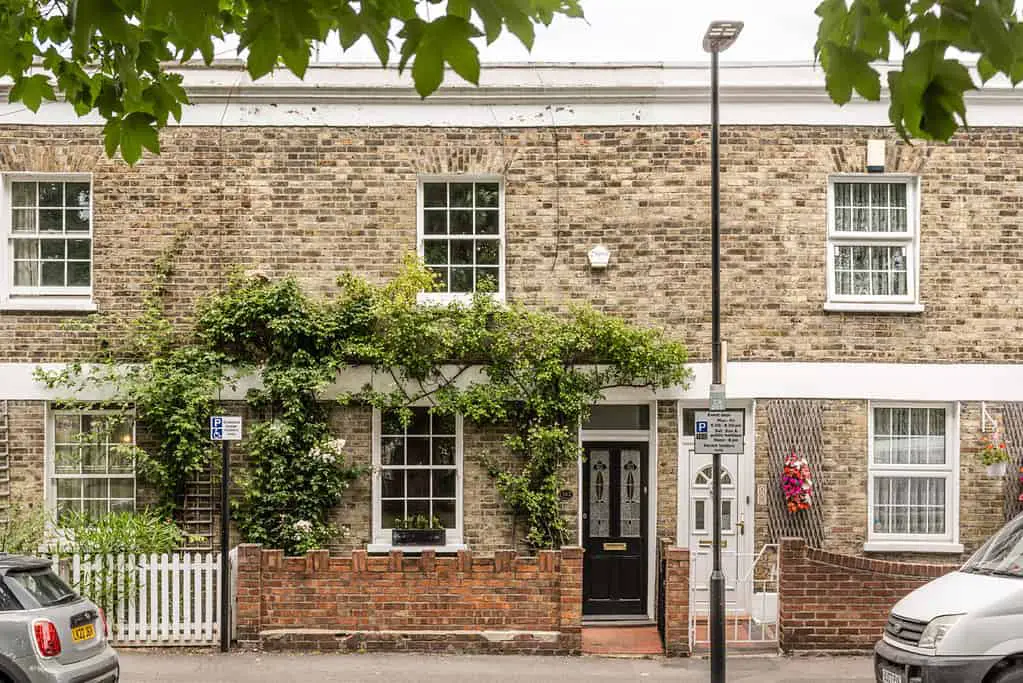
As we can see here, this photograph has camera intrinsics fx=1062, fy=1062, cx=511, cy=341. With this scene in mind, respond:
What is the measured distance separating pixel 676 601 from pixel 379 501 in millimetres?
4015

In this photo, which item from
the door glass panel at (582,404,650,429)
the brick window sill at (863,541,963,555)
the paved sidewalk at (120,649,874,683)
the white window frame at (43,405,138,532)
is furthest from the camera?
the door glass panel at (582,404,650,429)

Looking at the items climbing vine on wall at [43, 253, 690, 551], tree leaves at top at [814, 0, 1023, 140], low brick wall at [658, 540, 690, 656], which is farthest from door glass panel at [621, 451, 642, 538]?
tree leaves at top at [814, 0, 1023, 140]

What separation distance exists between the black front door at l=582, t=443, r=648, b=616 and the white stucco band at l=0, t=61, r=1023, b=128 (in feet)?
14.4

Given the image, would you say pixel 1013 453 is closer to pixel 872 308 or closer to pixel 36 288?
pixel 872 308

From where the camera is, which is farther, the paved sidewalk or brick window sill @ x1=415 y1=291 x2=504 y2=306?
brick window sill @ x1=415 y1=291 x2=504 y2=306

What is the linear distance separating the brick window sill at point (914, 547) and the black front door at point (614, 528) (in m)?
2.86

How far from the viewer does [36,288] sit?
44.7 ft

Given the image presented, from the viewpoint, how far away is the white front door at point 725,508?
1343cm

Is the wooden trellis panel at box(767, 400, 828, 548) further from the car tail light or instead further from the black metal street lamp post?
the car tail light

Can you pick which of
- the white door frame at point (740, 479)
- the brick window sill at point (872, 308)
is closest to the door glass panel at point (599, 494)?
the white door frame at point (740, 479)

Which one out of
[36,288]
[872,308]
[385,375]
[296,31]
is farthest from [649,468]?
[296,31]

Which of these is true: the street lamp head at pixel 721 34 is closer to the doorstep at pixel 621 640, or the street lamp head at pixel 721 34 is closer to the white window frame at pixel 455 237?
the white window frame at pixel 455 237

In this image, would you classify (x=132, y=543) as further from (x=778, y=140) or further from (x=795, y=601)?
(x=778, y=140)

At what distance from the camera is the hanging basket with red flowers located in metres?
13.1
